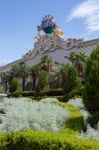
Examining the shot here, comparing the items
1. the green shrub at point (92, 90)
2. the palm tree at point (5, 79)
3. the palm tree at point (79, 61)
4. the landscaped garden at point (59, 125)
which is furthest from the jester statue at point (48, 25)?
the green shrub at point (92, 90)

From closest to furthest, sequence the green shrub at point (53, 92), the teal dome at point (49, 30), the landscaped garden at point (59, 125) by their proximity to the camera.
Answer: the landscaped garden at point (59, 125)
the green shrub at point (53, 92)
the teal dome at point (49, 30)

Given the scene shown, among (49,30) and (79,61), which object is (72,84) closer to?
(79,61)

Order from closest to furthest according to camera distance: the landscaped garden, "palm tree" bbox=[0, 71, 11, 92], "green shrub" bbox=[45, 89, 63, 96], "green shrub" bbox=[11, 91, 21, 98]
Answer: the landscaped garden
"green shrub" bbox=[45, 89, 63, 96]
"green shrub" bbox=[11, 91, 21, 98]
"palm tree" bbox=[0, 71, 11, 92]

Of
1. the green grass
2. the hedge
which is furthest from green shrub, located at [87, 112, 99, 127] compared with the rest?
the hedge

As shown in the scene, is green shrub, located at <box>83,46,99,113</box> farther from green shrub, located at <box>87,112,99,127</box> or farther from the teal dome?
the teal dome

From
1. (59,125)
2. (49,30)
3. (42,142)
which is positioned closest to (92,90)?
(59,125)

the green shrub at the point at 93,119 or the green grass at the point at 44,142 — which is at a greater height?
the green shrub at the point at 93,119

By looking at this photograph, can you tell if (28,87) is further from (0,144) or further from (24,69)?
(0,144)

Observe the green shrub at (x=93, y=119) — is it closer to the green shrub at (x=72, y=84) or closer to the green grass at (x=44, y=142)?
the green grass at (x=44, y=142)

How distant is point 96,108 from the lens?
11633mm

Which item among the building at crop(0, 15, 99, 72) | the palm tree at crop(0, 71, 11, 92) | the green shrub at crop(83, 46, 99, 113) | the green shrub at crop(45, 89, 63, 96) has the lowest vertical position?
the green shrub at crop(83, 46, 99, 113)

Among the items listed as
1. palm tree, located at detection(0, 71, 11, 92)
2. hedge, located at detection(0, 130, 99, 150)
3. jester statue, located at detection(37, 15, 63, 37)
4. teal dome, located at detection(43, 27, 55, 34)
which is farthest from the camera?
teal dome, located at detection(43, 27, 55, 34)

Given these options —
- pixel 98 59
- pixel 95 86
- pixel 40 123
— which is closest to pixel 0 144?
pixel 40 123

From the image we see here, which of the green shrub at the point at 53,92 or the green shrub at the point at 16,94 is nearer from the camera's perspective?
the green shrub at the point at 53,92
